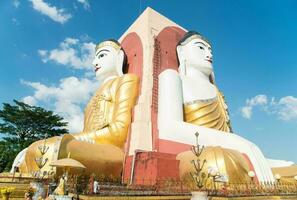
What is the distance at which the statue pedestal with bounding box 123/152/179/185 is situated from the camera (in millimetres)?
10234

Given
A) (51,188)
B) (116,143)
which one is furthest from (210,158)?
(51,188)

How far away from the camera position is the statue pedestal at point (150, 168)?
10234mm

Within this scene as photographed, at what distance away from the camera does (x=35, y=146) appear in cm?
1003

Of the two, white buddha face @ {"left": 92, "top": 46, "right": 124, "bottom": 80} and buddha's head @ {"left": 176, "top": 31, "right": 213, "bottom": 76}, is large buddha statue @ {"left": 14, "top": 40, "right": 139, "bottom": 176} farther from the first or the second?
buddha's head @ {"left": 176, "top": 31, "right": 213, "bottom": 76}

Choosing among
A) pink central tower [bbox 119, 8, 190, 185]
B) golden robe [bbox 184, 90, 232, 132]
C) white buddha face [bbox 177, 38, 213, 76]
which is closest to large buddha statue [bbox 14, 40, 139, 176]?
pink central tower [bbox 119, 8, 190, 185]

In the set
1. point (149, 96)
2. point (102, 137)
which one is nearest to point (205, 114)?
point (149, 96)

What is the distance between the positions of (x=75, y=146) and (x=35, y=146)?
159 centimetres

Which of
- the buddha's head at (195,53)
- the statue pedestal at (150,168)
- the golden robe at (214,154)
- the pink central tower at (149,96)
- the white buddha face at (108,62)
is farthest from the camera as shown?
the buddha's head at (195,53)

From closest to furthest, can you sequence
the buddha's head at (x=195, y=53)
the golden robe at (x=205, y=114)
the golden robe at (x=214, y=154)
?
the golden robe at (x=214, y=154)
the golden robe at (x=205, y=114)
the buddha's head at (x=195, y=53)

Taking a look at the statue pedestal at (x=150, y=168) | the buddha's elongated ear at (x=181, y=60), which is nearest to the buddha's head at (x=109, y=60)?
the buddha's elongated ear at (x=181, y=60)

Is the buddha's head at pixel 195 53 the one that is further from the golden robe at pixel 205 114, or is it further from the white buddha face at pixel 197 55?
the golden robe at pixel 205 114

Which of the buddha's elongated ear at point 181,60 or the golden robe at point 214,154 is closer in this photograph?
the golden robe at point 214,154

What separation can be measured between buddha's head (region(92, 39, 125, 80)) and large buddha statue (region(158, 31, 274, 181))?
2.89m

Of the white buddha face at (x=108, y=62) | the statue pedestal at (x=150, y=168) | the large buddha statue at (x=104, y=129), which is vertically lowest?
the statue pedestal at (x=150, y=168)
